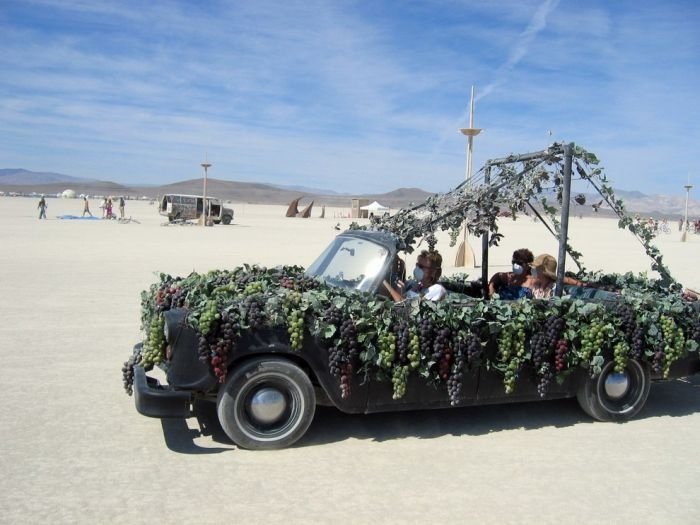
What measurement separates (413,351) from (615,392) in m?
2.28

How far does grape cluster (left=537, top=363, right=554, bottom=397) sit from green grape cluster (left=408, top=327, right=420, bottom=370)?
1248 millimetres

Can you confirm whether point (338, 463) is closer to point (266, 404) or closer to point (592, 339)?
point (266, 404)

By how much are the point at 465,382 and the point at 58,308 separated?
764 centimetres

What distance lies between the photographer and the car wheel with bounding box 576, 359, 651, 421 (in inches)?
251

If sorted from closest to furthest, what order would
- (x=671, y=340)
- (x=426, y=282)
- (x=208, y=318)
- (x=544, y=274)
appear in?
(x=208, y=318) → (x=671, y=340) → (x=426, y=282) → (x=544, y=274)

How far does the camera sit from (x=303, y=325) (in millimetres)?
5293

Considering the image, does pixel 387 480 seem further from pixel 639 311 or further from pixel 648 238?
pixel 648 238

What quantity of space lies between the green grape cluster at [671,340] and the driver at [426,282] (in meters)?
2.12

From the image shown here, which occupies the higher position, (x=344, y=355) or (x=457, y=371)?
(x=344, y=355)

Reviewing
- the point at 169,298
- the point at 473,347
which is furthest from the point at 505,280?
the point at 169,298

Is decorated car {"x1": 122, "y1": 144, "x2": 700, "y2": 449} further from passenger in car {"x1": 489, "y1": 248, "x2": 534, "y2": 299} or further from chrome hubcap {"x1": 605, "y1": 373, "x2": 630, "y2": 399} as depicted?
passenger in car {"x1": 489, "y1": 248, "x2": 534, "y2": 299}

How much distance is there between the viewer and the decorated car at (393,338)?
5.23 metres

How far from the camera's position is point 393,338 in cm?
550

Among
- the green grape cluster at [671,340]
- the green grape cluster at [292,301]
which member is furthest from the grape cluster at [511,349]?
the green grape cluster at [292,301]
